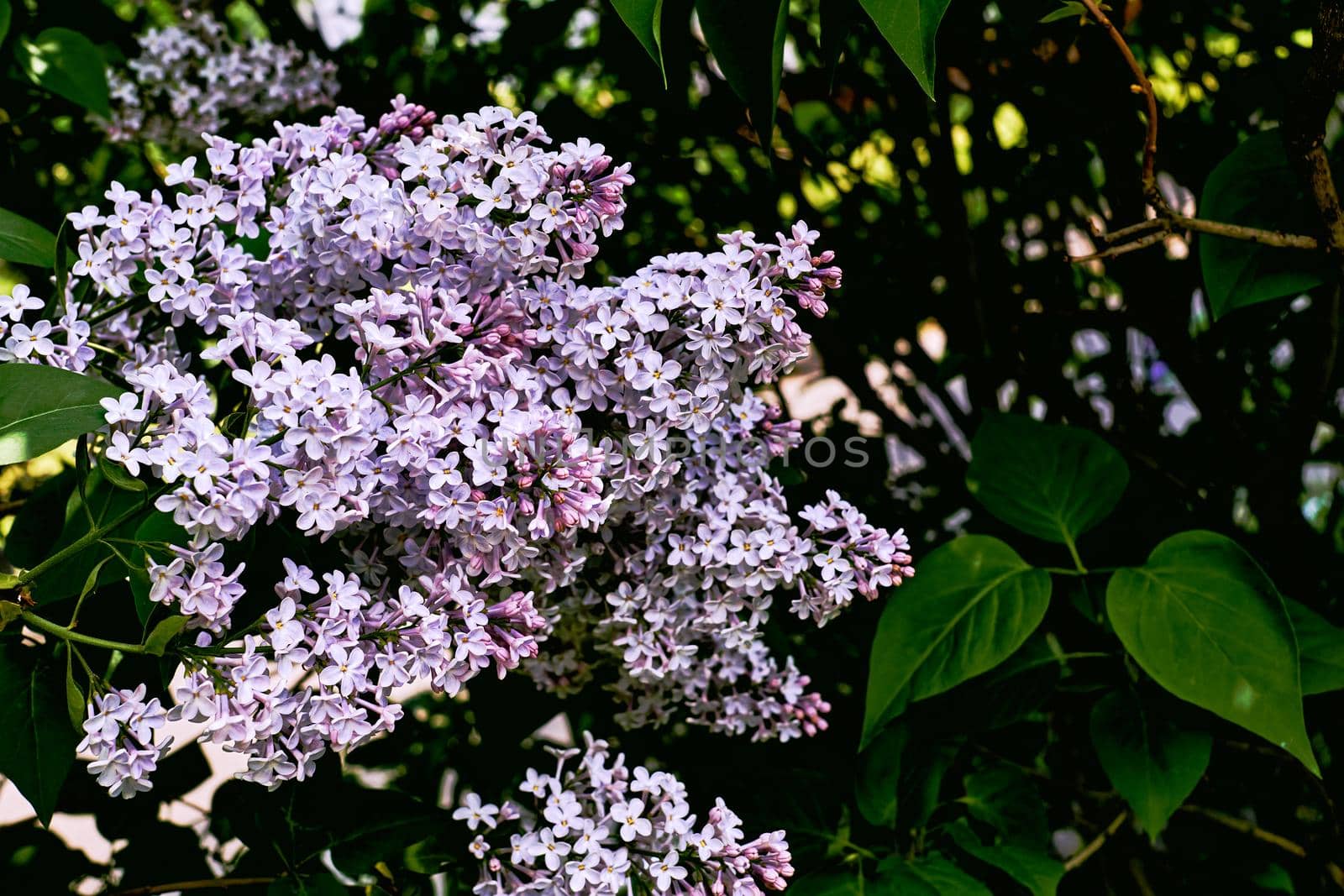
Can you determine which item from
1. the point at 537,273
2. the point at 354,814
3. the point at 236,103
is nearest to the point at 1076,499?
the point at 537,273

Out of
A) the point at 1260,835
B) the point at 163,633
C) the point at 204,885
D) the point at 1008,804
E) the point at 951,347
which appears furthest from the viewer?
the point at 951,347

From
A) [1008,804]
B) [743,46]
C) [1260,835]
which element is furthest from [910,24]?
[1260,835]

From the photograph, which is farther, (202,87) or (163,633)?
(202,87)

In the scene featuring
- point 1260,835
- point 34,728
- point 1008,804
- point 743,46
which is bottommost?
point 1260,835

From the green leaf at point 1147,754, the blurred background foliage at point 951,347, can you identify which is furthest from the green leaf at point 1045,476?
the green leaf at point 1147,754

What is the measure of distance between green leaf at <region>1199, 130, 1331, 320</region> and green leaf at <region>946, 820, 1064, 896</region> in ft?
1.90

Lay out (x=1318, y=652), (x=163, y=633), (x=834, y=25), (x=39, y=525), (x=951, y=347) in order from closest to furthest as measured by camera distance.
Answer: (x=163, y=633), (x=834, y=25), (x=39, y=525), (x=1318, y=652), (x=951, y=347)

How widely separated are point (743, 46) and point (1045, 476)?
0.70 metres

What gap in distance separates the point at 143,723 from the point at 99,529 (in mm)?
131

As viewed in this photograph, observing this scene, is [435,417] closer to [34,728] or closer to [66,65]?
[34,728]

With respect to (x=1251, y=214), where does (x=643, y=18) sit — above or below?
above

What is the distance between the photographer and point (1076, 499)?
1271 millimetres

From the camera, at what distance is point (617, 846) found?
98cm

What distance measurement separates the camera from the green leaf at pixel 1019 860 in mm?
1126
